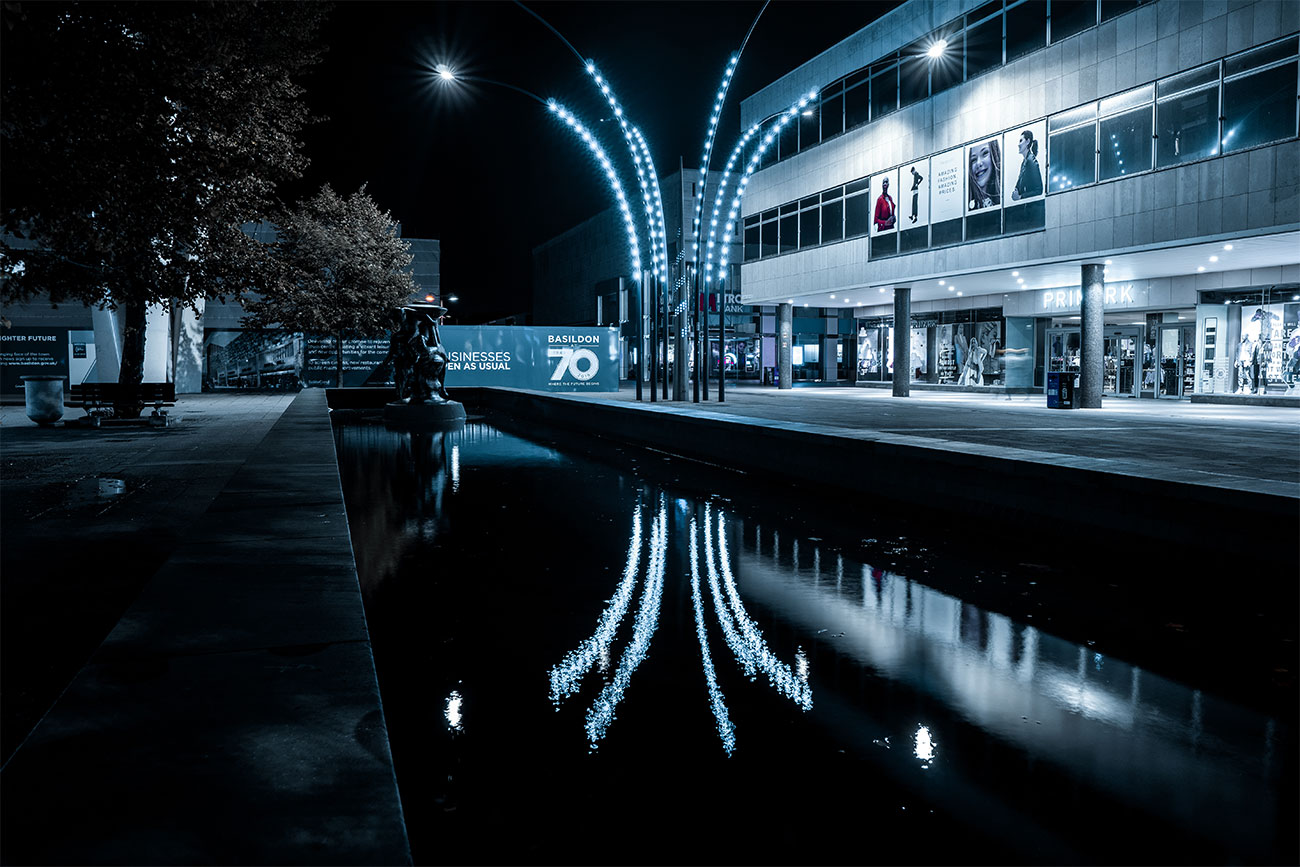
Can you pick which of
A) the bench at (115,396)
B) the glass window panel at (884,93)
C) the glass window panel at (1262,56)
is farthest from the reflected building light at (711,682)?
the glass window panel at (884,93)

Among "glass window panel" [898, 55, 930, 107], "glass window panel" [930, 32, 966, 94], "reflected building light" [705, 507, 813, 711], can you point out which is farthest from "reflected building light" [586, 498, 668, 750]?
"glass window panel" [898, 55, 930, 107]

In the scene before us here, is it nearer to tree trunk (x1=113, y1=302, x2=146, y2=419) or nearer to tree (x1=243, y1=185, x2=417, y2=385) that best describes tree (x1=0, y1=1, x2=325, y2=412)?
tree trunk (x1=113, y1=302, x2=146, y2=419)

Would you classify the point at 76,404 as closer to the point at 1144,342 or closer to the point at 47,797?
the point at 47,797

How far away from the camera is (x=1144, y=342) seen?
30656mm

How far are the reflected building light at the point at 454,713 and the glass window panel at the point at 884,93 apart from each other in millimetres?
31240

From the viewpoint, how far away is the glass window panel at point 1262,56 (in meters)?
19.5

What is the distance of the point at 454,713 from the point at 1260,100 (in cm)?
2212

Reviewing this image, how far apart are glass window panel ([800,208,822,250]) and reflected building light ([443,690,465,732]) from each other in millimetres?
33792

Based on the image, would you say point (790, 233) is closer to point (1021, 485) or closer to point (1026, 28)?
point (1026, 28)

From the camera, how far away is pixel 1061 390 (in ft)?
77.4

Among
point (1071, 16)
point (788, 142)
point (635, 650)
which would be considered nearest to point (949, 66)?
point (1071, 16)

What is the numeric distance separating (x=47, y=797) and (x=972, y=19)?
3127cm

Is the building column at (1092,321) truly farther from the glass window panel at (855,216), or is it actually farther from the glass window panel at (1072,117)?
the glass window panel at (855,216)

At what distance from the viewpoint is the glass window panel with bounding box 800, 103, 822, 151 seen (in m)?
37.1
